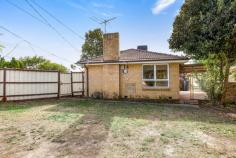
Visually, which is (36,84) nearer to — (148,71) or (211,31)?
(148,71)

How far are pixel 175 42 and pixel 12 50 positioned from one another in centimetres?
2625

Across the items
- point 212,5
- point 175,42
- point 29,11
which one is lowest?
point 175,42

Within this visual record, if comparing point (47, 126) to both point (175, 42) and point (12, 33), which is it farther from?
point (12, 33)

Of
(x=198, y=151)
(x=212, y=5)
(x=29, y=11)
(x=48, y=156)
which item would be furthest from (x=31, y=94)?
(x=212, y=5)

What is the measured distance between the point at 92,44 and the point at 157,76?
22680 mm

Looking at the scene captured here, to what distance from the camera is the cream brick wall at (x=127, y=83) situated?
44.9 feet

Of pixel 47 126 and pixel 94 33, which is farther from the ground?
pixel 94 33

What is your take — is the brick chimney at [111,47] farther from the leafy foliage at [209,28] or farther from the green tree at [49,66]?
the green tree at [49,66]

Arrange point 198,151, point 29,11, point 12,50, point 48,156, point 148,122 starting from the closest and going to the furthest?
1. point 48,156
2. point 198,151
3. point 148,122
4. point 29,11
5. point 12,50

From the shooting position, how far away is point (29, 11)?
16641 millimetres

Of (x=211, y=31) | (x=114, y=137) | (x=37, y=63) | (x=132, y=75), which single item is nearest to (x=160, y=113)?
(x=114, y=137)

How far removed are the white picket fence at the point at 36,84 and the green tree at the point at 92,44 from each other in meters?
16.3

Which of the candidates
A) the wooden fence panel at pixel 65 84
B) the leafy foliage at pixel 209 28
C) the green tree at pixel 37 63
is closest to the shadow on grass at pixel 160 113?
the leafy foliage at pixel 209 28

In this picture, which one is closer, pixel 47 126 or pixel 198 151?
pixel 198 151
